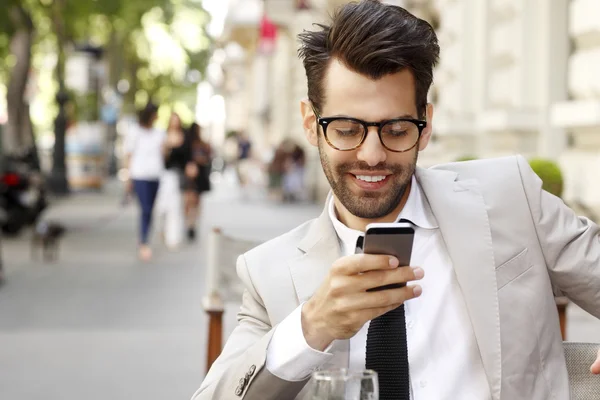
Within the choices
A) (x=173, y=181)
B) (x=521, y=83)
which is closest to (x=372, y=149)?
(x=521, y=83)

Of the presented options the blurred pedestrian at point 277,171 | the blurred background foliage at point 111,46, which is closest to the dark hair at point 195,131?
the blurred background foliage at point 111,46

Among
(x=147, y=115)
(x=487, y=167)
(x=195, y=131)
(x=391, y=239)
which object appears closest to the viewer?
(x=391, y=239)

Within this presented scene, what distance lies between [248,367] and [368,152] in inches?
21.1

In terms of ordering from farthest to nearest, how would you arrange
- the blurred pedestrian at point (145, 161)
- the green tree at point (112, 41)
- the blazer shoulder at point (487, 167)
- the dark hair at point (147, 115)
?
the green tree at point (112, 41) < the blurred pedestrian at point (145, 161) < the dark hair at point (147, 115) < the blazer shoulder at point (487, 167)

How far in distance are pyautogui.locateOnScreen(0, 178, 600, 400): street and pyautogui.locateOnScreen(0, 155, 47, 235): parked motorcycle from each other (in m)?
0.62

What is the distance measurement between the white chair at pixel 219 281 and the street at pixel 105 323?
325 mm

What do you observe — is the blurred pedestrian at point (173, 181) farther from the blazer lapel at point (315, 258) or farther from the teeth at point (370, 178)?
the teeth at point (370, 178)

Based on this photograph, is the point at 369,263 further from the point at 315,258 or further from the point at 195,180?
the point at 195,180

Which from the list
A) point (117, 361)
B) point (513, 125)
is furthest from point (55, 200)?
point (117, 361)

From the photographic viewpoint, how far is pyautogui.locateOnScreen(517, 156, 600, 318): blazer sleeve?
2875 millimetres

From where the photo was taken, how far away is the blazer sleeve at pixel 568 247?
2.88 m

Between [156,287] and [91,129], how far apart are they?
23.8 m

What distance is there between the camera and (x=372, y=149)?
2.58 metres

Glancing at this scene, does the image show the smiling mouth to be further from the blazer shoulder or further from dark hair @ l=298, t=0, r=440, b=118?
the blazer shoulder
